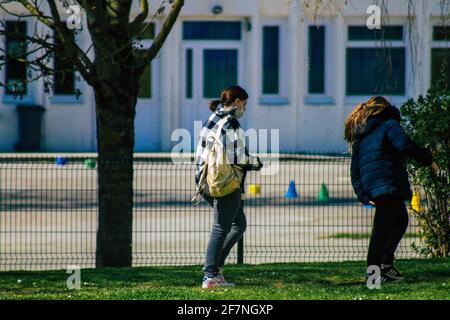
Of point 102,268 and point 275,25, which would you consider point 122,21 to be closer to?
point 102,268

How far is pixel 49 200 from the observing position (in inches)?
618

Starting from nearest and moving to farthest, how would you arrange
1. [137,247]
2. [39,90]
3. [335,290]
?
[335,290] < [137,247] < [39,90]

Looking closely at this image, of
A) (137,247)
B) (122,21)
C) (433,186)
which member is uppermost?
(122,21)

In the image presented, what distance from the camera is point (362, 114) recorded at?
390 inches

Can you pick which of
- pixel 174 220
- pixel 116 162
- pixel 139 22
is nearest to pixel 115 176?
pixel 116 162

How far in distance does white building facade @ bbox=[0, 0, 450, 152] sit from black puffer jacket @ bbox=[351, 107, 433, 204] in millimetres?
20447

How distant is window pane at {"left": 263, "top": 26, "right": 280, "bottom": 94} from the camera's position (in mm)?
31344

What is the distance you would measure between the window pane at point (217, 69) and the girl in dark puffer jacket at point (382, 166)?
70.1ft

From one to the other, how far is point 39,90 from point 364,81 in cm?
925

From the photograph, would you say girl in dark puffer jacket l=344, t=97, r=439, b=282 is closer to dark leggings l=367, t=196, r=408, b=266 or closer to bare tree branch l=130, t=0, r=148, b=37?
dark leggings l=367, t=196, r=408, b=266

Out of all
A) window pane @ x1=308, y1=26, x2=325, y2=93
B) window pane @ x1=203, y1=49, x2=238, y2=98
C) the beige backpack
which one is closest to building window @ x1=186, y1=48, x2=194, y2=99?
window pane @ x1=203, y1=49, x2=238, y2=98

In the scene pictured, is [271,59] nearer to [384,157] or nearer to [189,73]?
[189,73]

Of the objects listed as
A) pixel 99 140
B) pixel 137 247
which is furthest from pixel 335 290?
pixel 137 247

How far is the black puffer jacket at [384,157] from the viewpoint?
31.7ft
